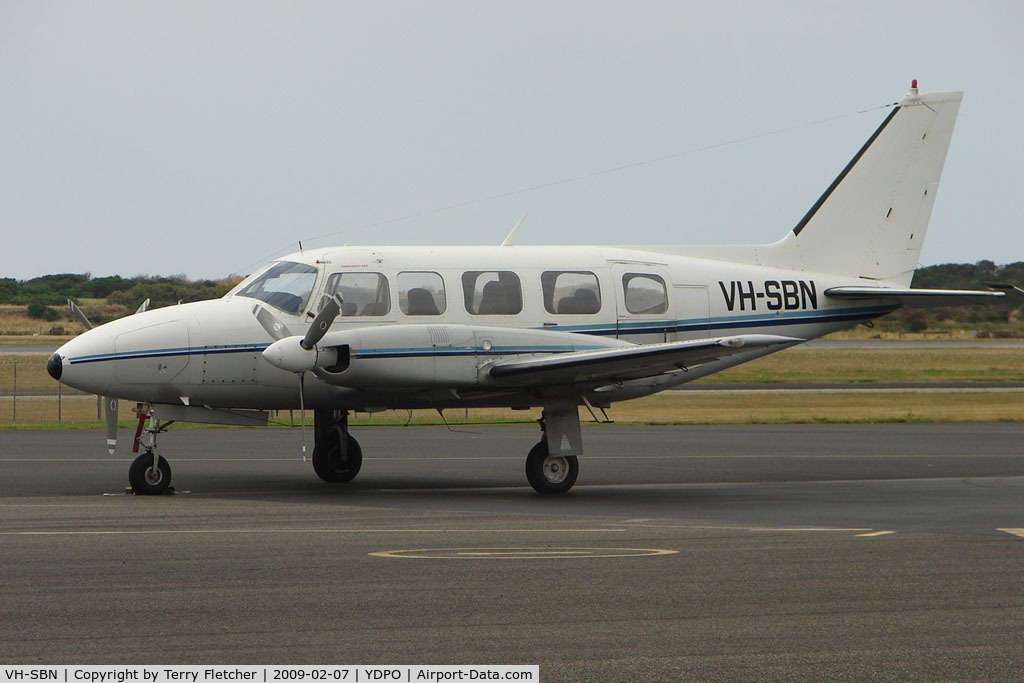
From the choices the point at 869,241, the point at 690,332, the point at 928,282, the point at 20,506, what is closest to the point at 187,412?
the point at 20,506

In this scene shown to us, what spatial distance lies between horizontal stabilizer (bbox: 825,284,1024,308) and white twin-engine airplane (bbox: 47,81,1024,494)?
0.04 m

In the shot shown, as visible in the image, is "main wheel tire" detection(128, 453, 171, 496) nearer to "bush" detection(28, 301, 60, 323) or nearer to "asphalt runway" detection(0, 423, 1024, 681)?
"asphalt runway" detection(0, 423, 1024, 681)

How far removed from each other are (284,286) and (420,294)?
6.31 feet

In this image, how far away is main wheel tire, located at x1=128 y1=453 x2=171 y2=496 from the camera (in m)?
15.0

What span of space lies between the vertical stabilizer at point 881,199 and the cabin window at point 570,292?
387 cm

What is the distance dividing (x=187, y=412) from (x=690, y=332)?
299 inches

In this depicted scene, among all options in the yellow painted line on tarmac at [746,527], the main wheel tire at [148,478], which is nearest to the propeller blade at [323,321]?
the main wheel tire at [148,478]

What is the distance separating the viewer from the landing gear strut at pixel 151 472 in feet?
49.4

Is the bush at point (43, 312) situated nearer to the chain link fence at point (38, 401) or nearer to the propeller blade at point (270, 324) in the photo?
the chain link fence at point (38, 401)

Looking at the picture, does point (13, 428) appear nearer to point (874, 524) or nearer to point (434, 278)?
point (434, 278)

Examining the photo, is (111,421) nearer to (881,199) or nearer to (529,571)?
(529,571)

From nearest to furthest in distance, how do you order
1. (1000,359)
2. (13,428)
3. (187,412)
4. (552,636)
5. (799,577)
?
1. (552,636)
2. (799,577)
3. (187,412)
4. (13,428)
5. (1000,359)

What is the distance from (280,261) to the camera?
16406mm

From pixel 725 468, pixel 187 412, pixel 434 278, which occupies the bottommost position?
pixel 725 468
